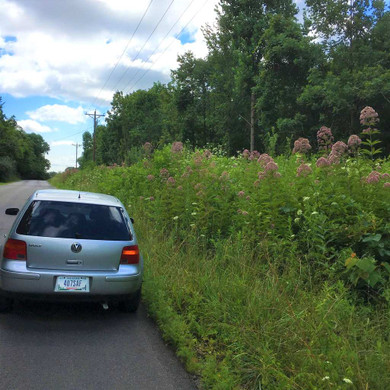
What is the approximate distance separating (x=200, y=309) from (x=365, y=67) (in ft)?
89.7

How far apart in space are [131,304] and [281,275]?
6.89 feet

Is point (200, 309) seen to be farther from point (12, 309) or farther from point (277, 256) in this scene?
point (12, 309)

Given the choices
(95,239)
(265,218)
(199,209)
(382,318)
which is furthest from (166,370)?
(199,209)

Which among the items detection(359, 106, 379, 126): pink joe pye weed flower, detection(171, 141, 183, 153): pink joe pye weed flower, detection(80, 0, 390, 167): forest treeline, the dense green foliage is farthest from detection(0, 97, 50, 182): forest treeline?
detection(359, 106, 379, 126): pink joe pye weed flower

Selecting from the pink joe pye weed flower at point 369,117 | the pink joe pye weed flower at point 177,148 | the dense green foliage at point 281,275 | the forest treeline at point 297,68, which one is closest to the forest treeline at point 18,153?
the forest treeline at point 297,68

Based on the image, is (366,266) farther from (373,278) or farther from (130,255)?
(130,255)

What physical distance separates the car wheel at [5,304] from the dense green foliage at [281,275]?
5.92 ft

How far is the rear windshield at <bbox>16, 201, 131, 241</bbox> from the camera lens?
15.3ft

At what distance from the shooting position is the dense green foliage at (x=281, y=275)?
3338 mm

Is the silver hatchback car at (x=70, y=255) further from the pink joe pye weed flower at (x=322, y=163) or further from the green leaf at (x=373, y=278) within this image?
the pink joe pye weed flower at (x=322, y=163)

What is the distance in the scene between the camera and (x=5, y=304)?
476 centimetres

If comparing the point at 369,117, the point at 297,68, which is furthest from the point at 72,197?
the point at 297,68

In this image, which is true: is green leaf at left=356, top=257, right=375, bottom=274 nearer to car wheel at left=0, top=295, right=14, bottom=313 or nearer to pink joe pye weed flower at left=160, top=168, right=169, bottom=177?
car wheel at left=0, top=295, right=14, bottom=313

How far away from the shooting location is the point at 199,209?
711cm
